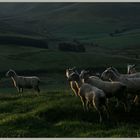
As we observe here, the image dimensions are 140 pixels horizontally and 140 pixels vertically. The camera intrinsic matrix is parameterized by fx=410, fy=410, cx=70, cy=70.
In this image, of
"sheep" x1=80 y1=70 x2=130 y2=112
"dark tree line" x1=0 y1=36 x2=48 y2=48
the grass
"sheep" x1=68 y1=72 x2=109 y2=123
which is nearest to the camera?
the grass

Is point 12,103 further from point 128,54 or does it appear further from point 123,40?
point 123,40

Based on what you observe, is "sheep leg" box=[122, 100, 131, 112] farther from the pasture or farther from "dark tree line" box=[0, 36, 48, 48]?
"dark tree line" box=[0, 36, 48, 48]

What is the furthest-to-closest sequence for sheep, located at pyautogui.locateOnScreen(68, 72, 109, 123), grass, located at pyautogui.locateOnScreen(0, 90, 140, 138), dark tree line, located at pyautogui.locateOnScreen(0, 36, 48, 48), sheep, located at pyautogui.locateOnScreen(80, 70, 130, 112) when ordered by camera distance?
dark tree line, located at pyautogui.locateOnScreen(0, 36, 48, 48) < sheep, located at pyautogui.locateOnScreen(80, 70, 130, 112) < sheep, located at pyautogui.locateOnScreen(68, 72, 109, 123) < grass, located at pyautogui.locateOnScreen(0, 90, 140, 138)

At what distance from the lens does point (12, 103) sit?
23219 mm

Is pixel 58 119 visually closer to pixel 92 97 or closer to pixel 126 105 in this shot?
pixel 92 97

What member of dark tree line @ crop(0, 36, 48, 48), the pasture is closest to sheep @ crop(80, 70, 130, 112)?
the pasture

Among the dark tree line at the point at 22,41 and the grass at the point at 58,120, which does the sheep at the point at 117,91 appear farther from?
the dark tree line at the point at 22,41

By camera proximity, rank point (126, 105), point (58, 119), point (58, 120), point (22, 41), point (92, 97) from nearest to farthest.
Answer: point (92, 97) → point (58, 120) → point (58, 119) → point (126, 105) → point (22, 41)

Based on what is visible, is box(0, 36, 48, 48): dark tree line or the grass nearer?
the grass

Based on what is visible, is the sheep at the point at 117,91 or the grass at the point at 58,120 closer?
the grass at the point at 58,120

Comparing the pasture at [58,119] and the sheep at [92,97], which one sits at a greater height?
the sheep at [92,97]

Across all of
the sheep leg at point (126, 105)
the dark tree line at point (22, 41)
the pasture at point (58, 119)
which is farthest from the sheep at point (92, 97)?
the dark tree line at point (22, 41)

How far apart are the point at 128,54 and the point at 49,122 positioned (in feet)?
298

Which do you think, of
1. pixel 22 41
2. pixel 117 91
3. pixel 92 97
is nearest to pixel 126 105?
pixel 117 91
